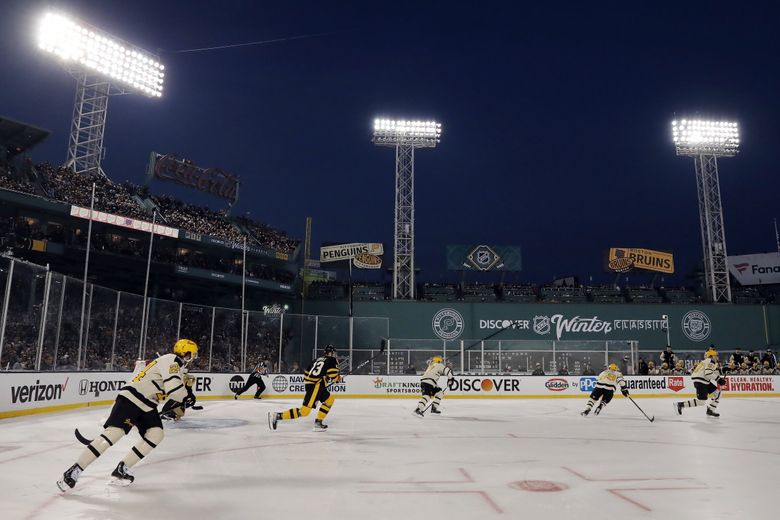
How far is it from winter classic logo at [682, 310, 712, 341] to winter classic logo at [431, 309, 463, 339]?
16.6 metres

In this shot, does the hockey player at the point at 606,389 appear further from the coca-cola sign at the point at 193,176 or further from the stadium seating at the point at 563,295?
the coca-cola sign at the point at 193,176

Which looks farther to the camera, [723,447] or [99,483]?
[723,447]

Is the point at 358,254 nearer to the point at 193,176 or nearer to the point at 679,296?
the point at 193,176

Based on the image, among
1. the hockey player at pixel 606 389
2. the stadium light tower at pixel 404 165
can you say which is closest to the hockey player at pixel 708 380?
the hockey player at pixel 606 389

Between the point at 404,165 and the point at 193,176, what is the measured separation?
17.7 m

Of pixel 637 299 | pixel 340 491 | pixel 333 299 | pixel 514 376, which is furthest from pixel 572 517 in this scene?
pixel 637 299

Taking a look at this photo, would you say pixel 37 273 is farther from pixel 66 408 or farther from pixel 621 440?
pixel 621 440

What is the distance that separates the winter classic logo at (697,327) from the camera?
39.1m

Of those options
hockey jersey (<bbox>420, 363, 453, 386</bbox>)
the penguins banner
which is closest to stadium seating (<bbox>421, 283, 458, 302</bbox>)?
the penguins banner

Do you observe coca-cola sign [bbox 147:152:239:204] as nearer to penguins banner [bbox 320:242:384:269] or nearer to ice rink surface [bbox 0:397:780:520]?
penguins banner [bbox 320:242:384:269]

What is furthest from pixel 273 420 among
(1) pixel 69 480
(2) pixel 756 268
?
(2) pixel 756 268

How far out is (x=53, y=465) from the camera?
766 centimetres

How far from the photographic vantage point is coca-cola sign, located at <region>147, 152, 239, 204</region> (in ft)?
135

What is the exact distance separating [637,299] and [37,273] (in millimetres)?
38328
